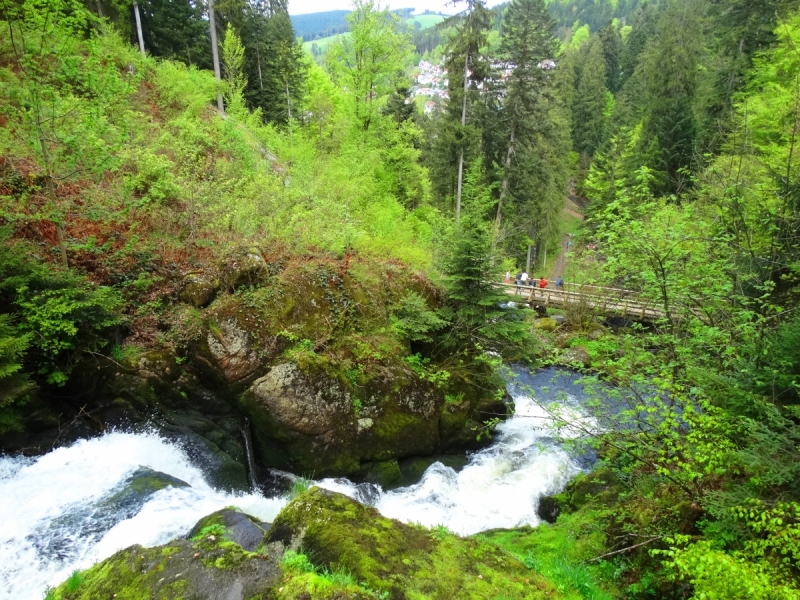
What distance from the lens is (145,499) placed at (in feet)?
21.4

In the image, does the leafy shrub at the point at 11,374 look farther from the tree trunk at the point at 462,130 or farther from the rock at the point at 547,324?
the rock at the point at 547,324

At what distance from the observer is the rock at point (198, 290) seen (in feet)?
31.3

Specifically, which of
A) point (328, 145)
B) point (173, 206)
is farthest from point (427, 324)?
point (328, 145)

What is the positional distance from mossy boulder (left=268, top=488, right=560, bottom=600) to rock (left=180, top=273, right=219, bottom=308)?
6472 millimetres

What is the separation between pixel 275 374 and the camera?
898 centimetres

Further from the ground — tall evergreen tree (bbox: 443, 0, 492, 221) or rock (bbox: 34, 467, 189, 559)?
tall evergreen tree (bbox: 443, 0, 492, 221)

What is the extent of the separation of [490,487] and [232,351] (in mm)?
6933

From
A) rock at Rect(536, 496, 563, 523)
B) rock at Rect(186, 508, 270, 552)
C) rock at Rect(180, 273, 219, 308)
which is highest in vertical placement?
rock at Rect(180, 273, 219, 308)

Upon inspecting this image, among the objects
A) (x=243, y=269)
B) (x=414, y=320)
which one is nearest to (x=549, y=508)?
(x=414, y=320)

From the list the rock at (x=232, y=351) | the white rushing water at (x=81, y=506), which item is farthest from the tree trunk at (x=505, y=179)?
the white rushing water at (x=81, y=506)

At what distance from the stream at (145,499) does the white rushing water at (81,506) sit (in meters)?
0.01

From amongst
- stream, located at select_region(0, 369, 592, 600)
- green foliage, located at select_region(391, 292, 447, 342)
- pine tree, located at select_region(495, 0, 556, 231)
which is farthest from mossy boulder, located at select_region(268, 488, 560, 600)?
pine tree, located at select_region(495, 0, 556, 231)

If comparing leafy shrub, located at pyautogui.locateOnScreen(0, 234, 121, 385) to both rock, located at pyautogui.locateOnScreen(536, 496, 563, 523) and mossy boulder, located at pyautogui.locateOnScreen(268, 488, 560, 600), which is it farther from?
rock, located at pyautogui.locateOnScreen(536, 496, 563, 523)

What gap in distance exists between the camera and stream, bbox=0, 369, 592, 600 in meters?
5.40
